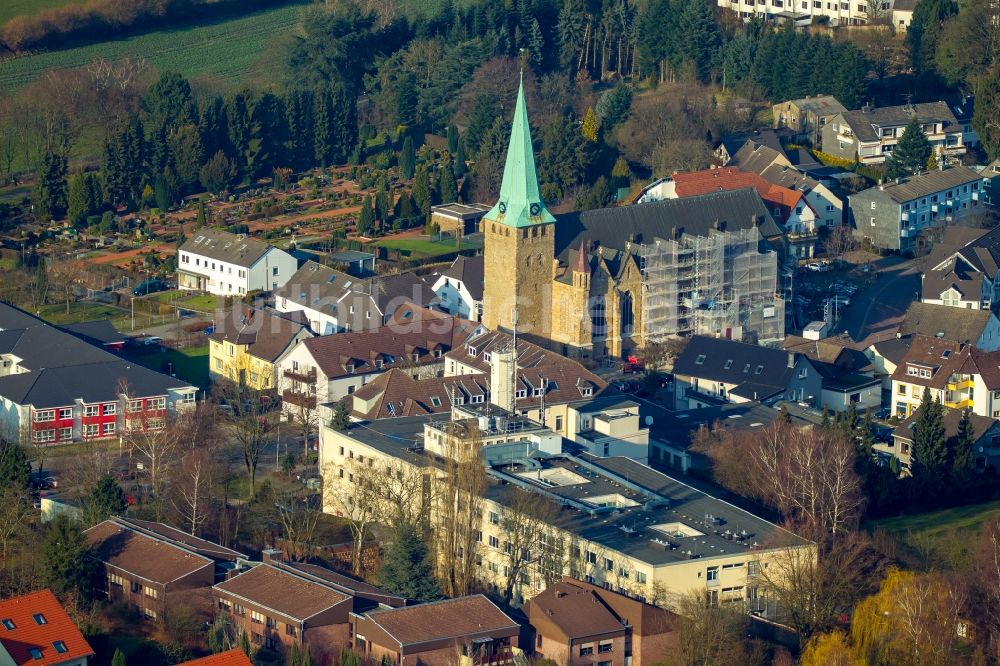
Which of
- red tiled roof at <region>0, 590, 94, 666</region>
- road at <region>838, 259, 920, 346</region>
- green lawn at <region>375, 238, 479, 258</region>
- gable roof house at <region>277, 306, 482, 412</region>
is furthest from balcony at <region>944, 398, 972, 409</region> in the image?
red tiled roof at <region>0, 590, 94, 666</region>

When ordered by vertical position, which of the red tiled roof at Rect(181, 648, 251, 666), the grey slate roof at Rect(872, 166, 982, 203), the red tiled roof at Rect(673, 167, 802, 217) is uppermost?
the red tiled roof at Rect(673, 167, 802, 217)

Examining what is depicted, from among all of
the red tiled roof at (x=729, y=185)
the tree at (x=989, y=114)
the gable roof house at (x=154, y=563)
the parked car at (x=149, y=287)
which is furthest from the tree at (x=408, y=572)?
the tree at (x=989, y=114)

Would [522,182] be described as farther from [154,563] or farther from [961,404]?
[154,563]

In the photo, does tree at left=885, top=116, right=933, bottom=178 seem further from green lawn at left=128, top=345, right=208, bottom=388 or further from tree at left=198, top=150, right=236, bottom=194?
green lawn at left=128, top=345, right=208, bottom=388

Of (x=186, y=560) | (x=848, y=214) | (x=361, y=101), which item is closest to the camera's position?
(x=186, y=560)

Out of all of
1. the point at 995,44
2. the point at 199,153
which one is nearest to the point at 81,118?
the point at 199,153

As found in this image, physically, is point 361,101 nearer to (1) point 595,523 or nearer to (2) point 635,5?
(2) point 635,5

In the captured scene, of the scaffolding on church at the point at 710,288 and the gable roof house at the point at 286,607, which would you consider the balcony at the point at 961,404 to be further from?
the gable roof house at the point at 286,607
